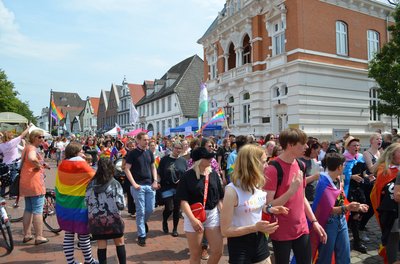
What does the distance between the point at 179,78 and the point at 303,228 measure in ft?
124

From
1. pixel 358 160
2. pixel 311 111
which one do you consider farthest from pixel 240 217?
pixel 311 111

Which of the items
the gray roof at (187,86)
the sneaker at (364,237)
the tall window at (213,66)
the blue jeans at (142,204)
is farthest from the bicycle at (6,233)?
the gray roof at (187,86)

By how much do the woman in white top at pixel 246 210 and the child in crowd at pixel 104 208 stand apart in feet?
5.79

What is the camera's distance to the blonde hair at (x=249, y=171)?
3.01 meters

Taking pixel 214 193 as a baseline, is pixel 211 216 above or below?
below

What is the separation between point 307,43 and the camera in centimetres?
1950

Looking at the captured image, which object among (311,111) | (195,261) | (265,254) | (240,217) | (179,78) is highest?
(179,78)

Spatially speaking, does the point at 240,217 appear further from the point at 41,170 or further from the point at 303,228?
the point at 41,170

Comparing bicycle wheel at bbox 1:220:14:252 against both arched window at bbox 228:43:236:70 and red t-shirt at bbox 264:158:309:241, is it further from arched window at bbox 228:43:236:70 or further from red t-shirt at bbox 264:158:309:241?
arched window at bbox 228:43:236:70

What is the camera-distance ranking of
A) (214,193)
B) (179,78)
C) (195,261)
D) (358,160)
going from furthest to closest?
(179,78), (358,160), (214,193), (195,261)

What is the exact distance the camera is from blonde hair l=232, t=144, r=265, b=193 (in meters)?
3.01

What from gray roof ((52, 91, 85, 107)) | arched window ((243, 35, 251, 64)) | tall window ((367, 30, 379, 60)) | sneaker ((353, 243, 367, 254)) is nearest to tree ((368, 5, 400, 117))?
tall window ((367, 30, 379, 60))

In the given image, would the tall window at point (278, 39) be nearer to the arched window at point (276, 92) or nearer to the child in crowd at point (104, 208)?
the arched window at point (276, 92)

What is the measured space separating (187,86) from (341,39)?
21.0 metres
